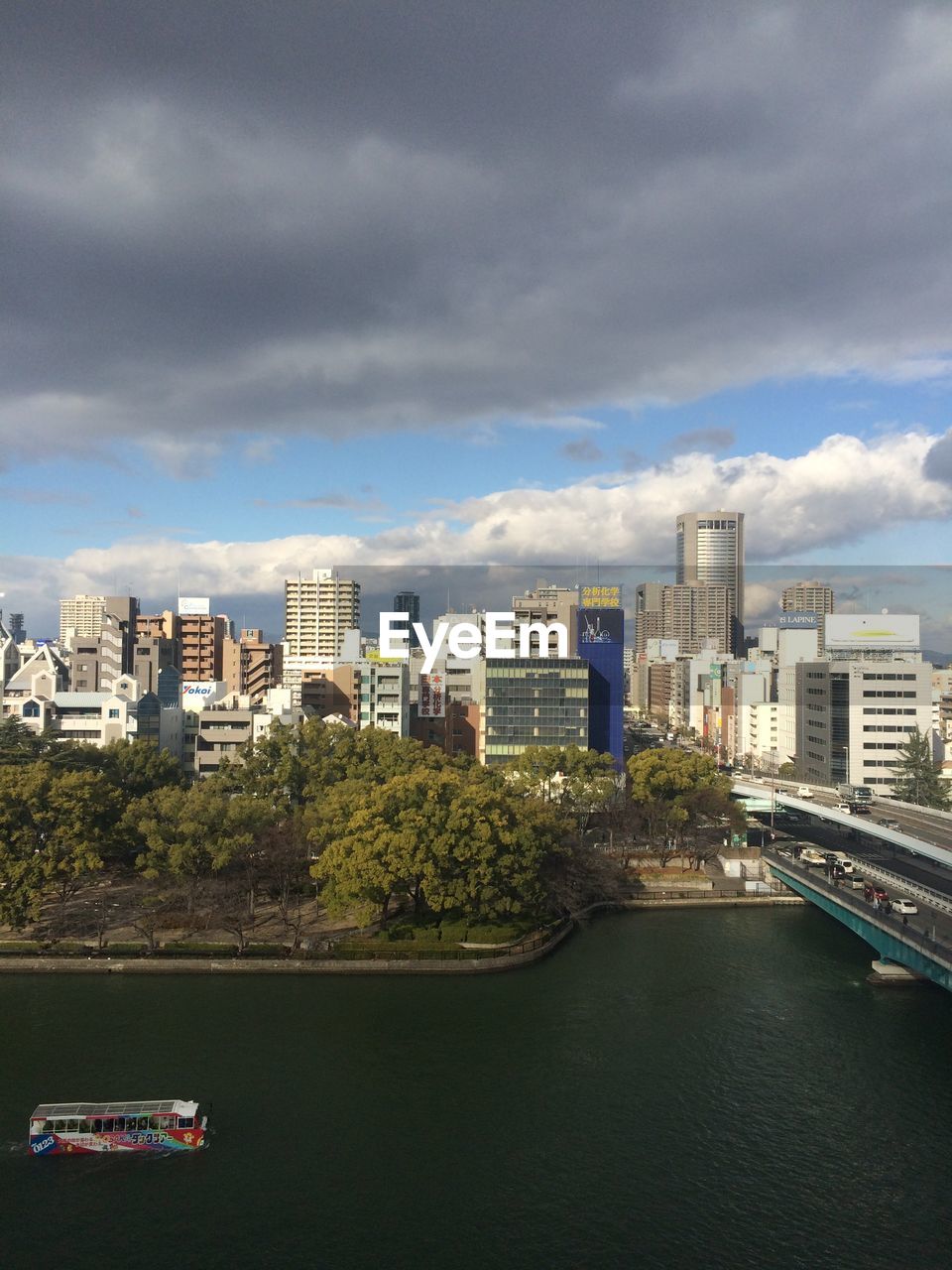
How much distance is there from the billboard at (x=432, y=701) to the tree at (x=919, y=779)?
2590 cm

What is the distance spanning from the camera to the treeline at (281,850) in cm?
2648

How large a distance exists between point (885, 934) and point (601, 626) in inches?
1336

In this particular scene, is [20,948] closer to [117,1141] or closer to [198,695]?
[117,1141]

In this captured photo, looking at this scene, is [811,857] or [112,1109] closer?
[112,1109]

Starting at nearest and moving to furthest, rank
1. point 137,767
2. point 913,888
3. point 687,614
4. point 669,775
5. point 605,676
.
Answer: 1. point 913,888
2. point 137,767
3. point 669,775
4. point 605,676
5. point 687,614

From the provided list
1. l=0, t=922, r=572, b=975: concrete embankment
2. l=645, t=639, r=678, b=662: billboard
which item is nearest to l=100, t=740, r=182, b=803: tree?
l=0, t=922, r=572, b=975: concrete embankment

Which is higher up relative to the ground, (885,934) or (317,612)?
(317,612)

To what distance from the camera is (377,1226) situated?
14.2 metres

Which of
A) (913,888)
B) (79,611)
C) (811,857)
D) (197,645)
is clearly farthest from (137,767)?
(79,611)

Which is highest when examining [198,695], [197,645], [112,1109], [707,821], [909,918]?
[197,645]

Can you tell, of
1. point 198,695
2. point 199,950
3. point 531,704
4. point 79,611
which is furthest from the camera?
point 79,611

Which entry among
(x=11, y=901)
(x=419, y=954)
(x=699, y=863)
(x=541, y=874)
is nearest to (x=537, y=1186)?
(x=419, y=954)

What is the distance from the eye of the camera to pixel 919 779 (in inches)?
1871

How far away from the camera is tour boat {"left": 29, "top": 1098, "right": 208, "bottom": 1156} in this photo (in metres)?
16.1
